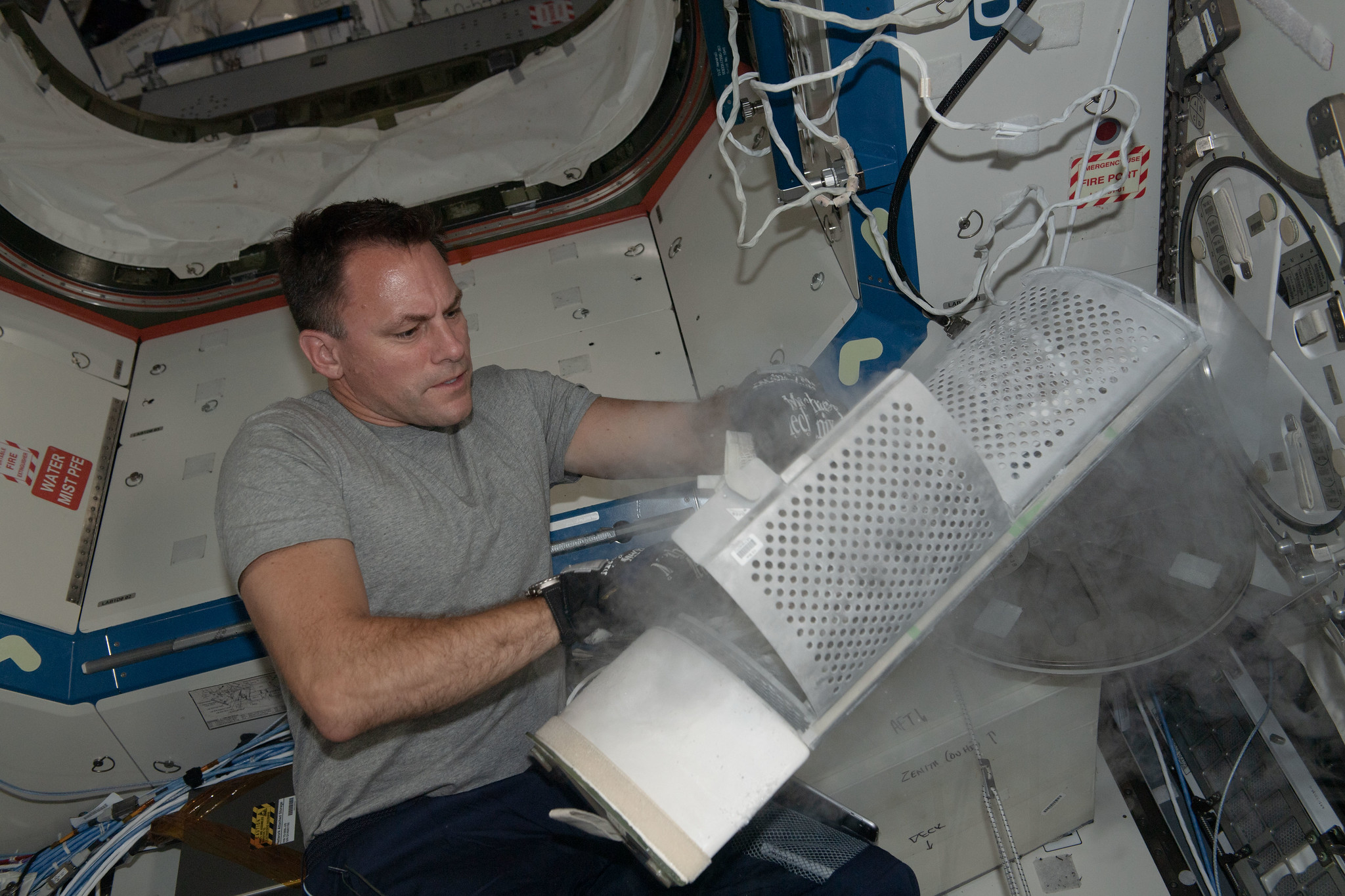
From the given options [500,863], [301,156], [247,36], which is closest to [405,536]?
[500,863]

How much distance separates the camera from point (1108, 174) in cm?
179

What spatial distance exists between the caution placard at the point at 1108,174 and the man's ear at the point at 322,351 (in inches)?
61.1

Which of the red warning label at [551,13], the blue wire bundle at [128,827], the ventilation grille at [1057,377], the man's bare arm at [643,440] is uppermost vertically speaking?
the red warning label at [551,13]

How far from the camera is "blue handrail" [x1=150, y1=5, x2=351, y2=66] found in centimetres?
383

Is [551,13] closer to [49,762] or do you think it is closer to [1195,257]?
[1195,257]

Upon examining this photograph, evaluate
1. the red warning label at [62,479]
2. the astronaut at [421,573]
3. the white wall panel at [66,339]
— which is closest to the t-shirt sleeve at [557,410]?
the astronaut at [421,573]

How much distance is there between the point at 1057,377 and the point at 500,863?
4.14 feet

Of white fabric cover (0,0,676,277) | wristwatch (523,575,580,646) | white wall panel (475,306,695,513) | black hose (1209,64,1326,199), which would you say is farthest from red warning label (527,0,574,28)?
wristwatch (523,575,580,646)

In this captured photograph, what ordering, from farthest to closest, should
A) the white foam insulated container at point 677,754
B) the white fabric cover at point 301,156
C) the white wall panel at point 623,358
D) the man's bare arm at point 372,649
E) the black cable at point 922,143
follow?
the white fabric cover at point 301,156, the white wall panel at point 623,358, the black cable at point 922,143, the man's bare arm at point 372,649, the white foam insulated container at point 677,754

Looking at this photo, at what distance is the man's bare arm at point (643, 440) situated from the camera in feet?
6.33

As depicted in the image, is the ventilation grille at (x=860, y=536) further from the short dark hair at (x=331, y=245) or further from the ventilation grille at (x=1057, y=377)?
the short dark hair at (x=331, y=245)

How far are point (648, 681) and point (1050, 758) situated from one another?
143 centimetres

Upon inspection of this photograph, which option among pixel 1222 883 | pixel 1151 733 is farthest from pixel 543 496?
pixel 1222 883

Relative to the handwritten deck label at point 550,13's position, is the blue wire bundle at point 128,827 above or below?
below
